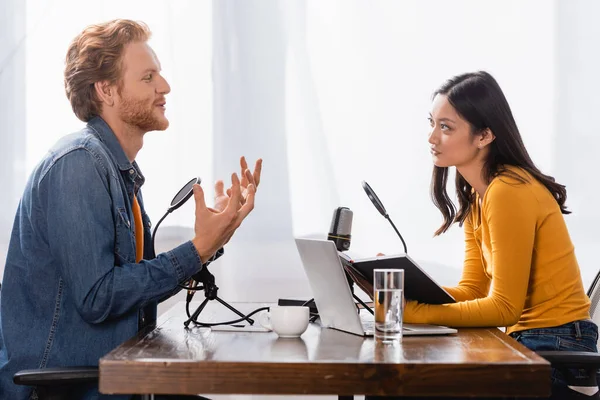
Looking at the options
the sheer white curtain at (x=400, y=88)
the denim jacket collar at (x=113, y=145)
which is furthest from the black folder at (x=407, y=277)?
the sheer white curtain at (x=400, y=88)

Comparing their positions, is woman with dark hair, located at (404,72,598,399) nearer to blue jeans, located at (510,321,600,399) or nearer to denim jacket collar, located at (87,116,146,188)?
blue jeans, located at (510,321,600,399)

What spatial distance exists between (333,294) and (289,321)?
0.41ft

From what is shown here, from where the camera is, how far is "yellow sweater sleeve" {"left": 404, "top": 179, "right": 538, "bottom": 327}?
1.64 m

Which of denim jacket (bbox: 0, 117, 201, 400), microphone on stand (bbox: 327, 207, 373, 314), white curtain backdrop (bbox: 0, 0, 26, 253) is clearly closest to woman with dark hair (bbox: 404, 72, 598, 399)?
microphone on stand (bbox: 327, 207, 373, 314)

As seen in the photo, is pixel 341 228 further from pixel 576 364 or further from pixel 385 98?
pixel 385 98

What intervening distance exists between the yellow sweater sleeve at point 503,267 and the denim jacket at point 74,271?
0.54m

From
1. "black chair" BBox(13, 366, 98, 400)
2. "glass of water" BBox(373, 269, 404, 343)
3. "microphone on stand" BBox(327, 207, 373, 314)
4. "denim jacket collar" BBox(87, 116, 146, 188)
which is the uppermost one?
"denim jacket collar" BBox(87, 116, 146, 188)

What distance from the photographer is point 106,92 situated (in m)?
1.90

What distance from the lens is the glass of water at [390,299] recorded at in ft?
4.54

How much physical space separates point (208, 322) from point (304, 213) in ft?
4.34

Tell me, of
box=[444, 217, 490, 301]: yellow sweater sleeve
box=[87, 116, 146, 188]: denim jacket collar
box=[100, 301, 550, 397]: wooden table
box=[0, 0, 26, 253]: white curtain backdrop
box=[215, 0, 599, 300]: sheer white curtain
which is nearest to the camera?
box=[100, 301, 550, 397]: wooden table

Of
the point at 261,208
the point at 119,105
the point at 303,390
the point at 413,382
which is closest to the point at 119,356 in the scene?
the point at 303,390

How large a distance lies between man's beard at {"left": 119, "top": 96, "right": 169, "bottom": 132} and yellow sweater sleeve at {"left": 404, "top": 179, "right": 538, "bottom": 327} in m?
0.80

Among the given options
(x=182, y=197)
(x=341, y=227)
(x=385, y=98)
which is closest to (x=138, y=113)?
(x=182, y=197)
